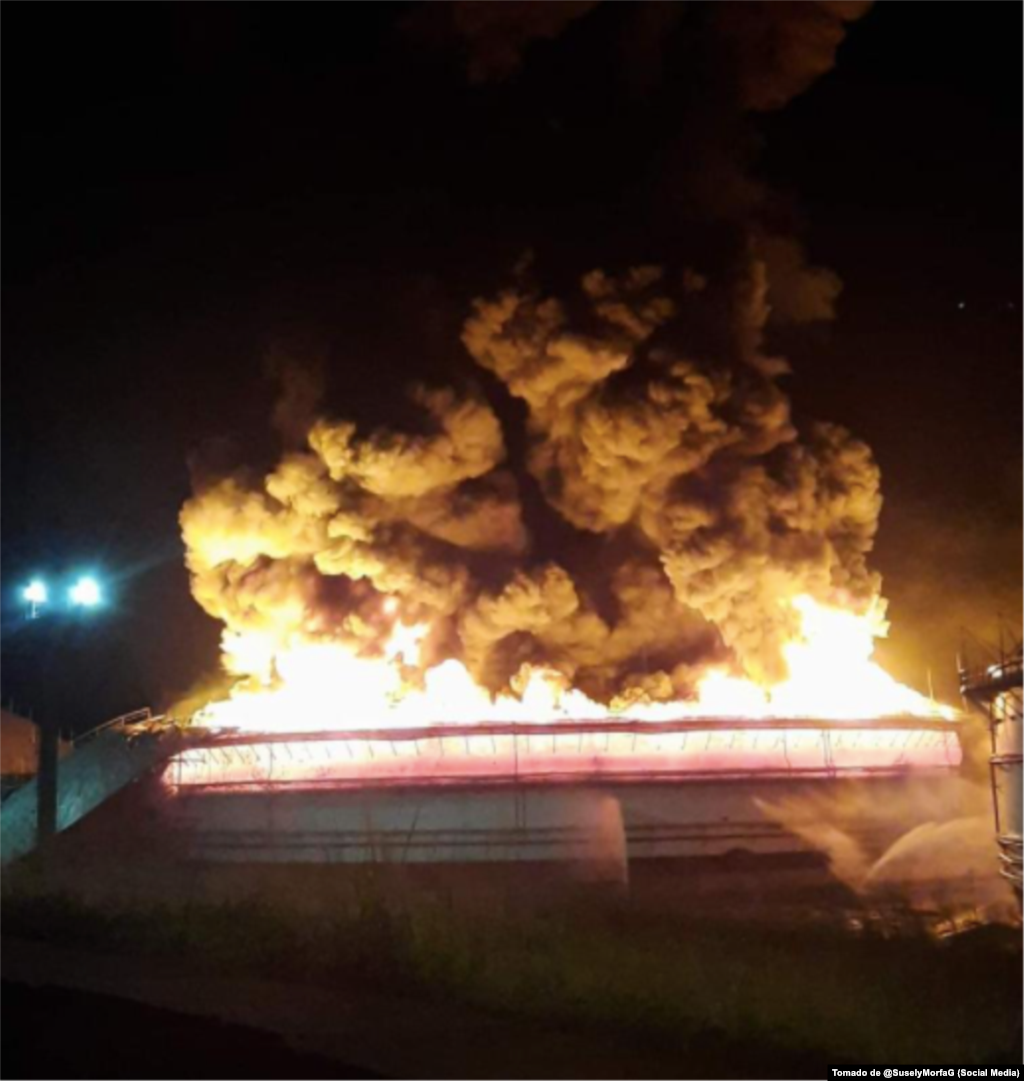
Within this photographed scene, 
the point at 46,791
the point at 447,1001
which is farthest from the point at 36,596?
the point at 447,1001

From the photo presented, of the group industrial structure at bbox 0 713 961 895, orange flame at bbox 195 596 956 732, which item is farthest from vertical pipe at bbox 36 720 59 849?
orange flame at bbox 195 596 956 732

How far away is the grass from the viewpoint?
10.1m

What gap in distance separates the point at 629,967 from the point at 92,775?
17214mm

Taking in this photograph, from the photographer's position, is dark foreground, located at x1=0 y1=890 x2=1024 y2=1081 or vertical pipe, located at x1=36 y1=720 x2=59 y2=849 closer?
dark foreground, located at x1=0 y1=890 x2=1024 y2=1081

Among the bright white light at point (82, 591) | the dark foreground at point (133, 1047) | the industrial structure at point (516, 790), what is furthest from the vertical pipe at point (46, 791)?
the dark foreground at point (133, 1047)

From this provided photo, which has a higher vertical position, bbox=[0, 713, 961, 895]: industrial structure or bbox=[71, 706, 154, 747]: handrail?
bbox=[71, 706, 154, 747]: handrail

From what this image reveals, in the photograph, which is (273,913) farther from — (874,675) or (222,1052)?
(874,675)

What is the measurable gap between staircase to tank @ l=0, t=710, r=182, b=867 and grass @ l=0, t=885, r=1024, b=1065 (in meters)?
7.80

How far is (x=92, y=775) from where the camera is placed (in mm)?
26344

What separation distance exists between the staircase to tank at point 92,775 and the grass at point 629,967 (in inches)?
307

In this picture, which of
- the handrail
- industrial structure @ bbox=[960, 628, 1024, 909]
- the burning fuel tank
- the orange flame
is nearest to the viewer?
industrial structure @ bbox=[960, 628, 1024, 909]

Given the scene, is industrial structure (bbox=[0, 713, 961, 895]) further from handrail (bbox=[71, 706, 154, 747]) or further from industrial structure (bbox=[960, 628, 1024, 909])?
industrial structure (bbox=[960, 628, 1024, 909])

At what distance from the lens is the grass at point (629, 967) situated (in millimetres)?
10136

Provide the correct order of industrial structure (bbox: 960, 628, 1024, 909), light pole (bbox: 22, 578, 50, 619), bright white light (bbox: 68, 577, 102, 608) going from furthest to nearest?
light pole (bbox: 22, 578, 50, 619)
bright white light (bbox: 68, 577, 102, 608)
industrial structure (bbox: 960, 628, 1024, 909)
